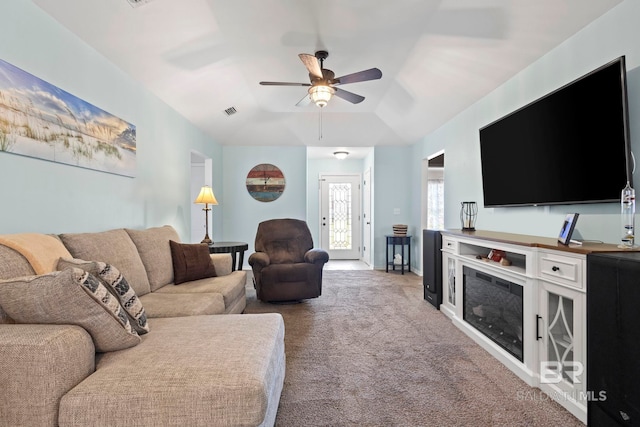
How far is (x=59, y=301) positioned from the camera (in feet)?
4.15

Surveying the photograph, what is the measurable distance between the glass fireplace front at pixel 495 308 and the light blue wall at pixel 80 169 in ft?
10.3

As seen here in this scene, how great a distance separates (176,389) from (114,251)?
155 cm

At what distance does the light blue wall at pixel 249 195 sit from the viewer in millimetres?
6086

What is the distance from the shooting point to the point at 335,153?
663 cm

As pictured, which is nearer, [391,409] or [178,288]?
[391,409]

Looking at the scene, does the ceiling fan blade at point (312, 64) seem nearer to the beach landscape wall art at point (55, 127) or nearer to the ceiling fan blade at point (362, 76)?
the ceiling fan blade at point (362, 76)

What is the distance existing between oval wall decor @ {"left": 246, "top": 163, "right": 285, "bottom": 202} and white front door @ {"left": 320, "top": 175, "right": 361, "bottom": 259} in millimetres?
1760

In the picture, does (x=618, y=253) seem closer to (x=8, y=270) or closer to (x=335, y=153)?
(x=8, y=270)

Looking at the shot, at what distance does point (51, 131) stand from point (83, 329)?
1527mm

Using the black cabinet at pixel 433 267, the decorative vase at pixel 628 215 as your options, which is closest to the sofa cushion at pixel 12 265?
the decorative vase at pixel 628 215

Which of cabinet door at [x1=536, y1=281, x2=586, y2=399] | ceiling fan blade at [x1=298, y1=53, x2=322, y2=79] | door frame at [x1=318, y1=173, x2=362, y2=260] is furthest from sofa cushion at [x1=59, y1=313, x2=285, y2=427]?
door frame at [x1=318, y1=173, x2=362, y2=260]

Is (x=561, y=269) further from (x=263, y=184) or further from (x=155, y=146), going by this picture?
(x=263, y=184)

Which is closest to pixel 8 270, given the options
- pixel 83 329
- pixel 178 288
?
pixel 83 329

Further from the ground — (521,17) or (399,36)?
(399,36)
